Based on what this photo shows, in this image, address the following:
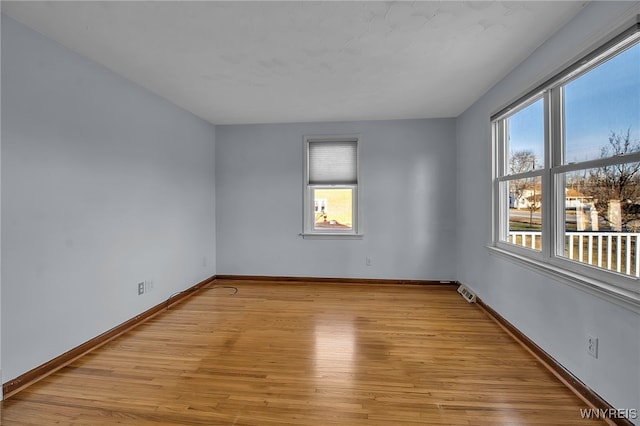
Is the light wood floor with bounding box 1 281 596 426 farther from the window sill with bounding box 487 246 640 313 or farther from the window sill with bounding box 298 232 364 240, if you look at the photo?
the window sill with bounding box 298 232 364 240

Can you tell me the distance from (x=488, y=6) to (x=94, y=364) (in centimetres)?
388

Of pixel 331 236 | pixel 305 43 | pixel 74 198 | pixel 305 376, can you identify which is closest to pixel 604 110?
pixel 305 43

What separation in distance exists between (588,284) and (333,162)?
335cm

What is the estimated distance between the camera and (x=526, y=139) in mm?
2604

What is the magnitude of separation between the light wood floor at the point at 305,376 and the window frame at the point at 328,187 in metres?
1.47

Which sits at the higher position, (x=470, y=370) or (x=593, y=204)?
(x=593, y=204)

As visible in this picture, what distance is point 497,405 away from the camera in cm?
174

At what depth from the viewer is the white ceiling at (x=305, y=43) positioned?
179 cm

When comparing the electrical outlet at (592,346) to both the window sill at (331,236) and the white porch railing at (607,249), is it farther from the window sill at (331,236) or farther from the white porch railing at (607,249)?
the window sill at (331,236)

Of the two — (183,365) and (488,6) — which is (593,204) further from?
(183,365)

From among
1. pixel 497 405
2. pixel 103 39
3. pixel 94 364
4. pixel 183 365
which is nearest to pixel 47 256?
pixel 94 364

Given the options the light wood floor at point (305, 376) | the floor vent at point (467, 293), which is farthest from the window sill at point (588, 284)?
the floor vent at point (467, 293)

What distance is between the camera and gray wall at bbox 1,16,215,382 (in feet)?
6.11

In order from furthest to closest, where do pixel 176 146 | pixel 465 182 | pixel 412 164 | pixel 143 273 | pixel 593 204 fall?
1. pixel 412 164
2. pixel 465 182
3. pixel 176 146
4. pixel 143 273
5. pixel 593 204
